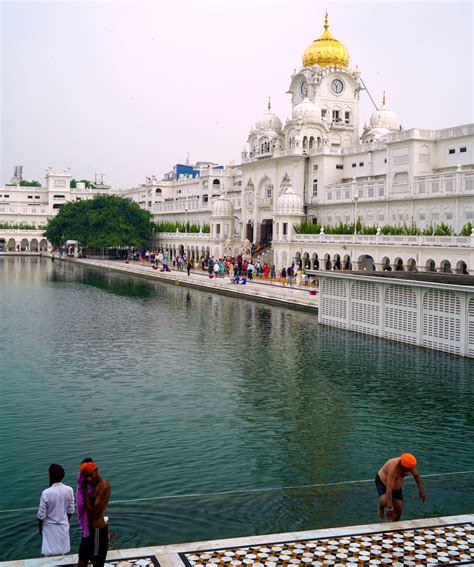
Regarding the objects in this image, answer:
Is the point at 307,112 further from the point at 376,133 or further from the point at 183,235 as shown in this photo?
the point at 183,235

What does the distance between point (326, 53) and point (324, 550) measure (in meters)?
68.8

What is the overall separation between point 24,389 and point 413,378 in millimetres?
11448

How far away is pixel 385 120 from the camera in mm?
70875

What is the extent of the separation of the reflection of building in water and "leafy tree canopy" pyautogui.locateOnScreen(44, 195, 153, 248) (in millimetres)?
4313

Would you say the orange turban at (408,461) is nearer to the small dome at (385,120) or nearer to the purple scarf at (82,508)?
the purple scarf at (82,508)

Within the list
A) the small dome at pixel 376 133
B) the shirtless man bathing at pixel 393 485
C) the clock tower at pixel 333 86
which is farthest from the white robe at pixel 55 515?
the clock tower at pixel 333 86

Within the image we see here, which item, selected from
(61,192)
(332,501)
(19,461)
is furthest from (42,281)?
(61,192)

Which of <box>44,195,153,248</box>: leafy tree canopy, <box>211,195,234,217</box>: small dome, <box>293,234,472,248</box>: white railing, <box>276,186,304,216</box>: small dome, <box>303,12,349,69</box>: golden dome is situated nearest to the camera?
<box>293,234,472,248</box>: white railing

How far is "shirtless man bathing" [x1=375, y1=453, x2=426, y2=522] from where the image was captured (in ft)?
32.4

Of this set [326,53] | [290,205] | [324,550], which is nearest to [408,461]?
[324,550]

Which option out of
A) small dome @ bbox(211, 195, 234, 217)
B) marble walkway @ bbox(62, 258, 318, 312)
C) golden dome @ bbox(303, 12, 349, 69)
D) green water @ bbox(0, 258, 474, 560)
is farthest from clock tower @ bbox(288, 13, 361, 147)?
green water @ bbox(0, 258, 474, 560)

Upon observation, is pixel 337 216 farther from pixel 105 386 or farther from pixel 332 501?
pixel 332 501

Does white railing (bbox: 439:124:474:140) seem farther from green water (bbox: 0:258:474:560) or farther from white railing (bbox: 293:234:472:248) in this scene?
green water (bbox: 0:258:474:560)

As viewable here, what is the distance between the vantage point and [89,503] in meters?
8.63
